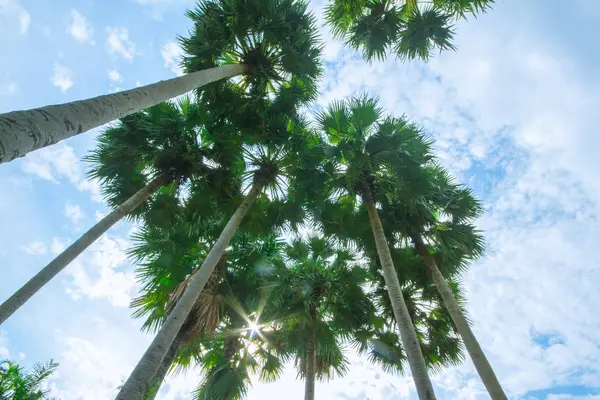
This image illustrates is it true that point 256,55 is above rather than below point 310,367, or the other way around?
above

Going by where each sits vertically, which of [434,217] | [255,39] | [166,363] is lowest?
[166,363]

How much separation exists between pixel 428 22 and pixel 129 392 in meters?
9.17

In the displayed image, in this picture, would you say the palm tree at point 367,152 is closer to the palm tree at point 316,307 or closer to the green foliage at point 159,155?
the palm tree at point 316,307

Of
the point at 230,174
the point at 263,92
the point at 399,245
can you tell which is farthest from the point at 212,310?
the point at 263,92

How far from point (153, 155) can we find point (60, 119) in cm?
637

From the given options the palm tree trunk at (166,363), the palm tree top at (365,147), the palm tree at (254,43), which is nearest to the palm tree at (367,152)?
the palm tree top at (365,147)

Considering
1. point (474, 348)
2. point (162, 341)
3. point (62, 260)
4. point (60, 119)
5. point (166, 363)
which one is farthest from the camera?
point (166, 363)

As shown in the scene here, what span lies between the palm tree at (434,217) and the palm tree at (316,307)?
Answer: 65.9 inches

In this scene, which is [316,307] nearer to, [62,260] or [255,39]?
[62,260]

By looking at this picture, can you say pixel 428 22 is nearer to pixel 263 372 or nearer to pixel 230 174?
pixel 230 174

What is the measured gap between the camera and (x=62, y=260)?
20.3 ft

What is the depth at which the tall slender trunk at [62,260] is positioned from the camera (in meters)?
5.38

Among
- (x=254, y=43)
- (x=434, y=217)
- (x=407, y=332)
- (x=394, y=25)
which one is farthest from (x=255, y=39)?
(x=407, y=332)

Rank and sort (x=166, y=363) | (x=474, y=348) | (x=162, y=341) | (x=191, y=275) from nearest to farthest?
(x=162, y=341) < (x=474, y=348) < (x=166, y=363) < (x=191, y=275)
